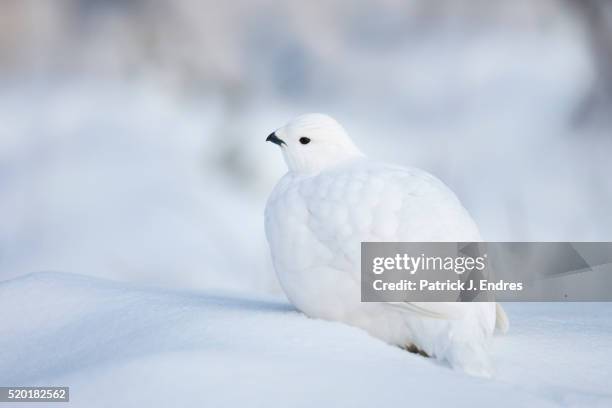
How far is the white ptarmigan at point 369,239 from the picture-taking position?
3594 millimetres

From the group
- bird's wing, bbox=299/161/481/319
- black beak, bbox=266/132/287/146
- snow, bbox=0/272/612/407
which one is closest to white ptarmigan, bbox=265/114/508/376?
bird's wing, bbox=299/161/481/319

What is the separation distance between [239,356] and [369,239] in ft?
3.23

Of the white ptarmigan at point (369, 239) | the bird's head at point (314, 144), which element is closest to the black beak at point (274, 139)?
the bird's head at point (314, 144)

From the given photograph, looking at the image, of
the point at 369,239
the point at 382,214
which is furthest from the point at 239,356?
the point at 382,214

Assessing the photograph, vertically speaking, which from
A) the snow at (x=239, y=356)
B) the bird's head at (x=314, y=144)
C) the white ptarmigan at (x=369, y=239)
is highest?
the bird's head at (x=314, y=144)

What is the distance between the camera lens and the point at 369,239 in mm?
3723

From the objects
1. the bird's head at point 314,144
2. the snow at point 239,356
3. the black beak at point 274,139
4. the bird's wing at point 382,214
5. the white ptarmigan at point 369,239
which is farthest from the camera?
the black beak at point 274,139

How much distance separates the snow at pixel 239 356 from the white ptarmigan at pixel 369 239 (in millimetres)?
133

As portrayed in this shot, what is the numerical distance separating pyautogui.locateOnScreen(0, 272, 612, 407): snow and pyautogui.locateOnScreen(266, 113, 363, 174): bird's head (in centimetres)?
89

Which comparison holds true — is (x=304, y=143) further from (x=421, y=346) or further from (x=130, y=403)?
(x=130, y=403)

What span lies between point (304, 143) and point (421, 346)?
1.41 meters

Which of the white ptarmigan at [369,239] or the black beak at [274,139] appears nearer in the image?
the white ptarmigan at [369,239]

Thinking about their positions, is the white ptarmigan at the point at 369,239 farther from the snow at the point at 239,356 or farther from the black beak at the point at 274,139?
the black beak at the point at 274,139

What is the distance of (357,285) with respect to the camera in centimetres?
376
